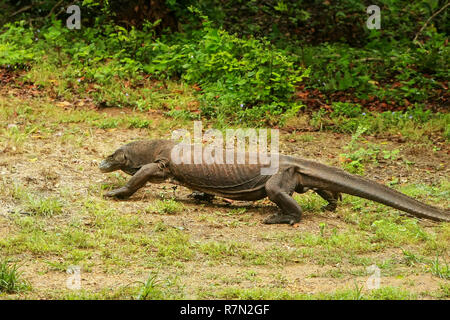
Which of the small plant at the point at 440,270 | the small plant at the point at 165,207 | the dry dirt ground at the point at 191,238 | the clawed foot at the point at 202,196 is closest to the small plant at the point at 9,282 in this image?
the dry dirt ground at the point at 191,238

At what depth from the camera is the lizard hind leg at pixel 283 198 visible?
6535 millimetres

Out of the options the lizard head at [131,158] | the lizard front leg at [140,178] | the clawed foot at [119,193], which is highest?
the lizard head at [131,158]

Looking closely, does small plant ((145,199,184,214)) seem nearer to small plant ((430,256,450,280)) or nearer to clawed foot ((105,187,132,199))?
clawed foot ((105,187,132,199))

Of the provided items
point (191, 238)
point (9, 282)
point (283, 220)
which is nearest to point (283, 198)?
point (283, 220)

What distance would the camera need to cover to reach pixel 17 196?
661 cm

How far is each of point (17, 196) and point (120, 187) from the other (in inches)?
44.6

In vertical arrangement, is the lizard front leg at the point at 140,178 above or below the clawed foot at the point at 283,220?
above

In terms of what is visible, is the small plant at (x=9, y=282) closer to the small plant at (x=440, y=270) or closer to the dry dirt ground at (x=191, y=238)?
the dry dirt ground at (x=191, y=238)

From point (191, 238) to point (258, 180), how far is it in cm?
110

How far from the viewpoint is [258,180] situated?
22.3ft

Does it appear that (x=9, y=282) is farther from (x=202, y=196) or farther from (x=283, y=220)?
(x=202, y=196)

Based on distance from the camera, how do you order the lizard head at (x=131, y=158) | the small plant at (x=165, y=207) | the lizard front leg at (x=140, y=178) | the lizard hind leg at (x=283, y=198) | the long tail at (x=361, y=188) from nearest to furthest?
the long tail at (x=361, y=188)
the lizard hind leg at (x=283, y=198)
the small plant at (x=165, y=207)
the lizard front leg at (x=140, y=178)
the lizard head at (x=131, y=158)

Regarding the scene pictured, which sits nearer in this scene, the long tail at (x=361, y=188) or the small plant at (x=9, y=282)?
the small plant at (x=9, y=282)

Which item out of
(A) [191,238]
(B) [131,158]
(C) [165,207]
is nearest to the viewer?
(A) [191,238]
